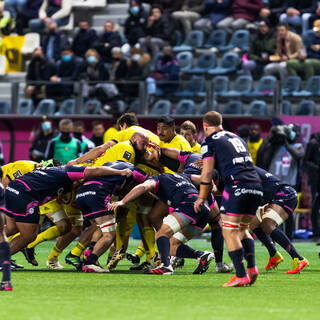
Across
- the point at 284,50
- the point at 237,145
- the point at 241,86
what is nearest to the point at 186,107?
the point at 241,86

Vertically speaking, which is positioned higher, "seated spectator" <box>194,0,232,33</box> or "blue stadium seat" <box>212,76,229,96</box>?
"seated spectator" <box>194,0,232,33</box>

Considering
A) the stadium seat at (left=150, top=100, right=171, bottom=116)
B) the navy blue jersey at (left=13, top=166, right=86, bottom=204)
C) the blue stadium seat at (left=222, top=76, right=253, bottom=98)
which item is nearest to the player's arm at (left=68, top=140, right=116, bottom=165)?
the navy blue jersey at (left=13, top=166, right=86, bottom=204)

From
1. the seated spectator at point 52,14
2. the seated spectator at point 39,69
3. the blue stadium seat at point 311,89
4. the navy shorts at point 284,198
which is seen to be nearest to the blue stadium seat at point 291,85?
the blue stadium seat at point 311,89

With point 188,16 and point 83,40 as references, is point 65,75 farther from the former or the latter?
point 188,16

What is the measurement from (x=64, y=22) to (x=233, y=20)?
546 centimetres

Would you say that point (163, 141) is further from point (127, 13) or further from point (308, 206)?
point (127, 13)

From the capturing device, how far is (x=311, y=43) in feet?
71.3

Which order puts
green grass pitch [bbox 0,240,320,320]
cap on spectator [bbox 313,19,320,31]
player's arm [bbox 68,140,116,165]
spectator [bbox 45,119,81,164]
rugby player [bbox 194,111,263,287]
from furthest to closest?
cap on spectator [bbox 313,19,320,31], spectator [bbox 45,119,81,164], player's arm [bbox 68,140,116,165], rugby player [bbox 194,111,263,287], green grass pitch [bbox 0,240,320,320]

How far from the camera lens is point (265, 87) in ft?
68.2

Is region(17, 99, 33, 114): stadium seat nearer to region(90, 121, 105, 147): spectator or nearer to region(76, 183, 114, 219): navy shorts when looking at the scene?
region(90, 121, 105, 147): spectator

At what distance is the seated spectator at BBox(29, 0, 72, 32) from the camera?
87.9 ft

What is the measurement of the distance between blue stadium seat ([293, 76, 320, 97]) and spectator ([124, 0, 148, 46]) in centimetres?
558


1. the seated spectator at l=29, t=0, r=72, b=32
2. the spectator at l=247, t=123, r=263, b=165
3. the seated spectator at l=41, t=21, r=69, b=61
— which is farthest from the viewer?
the seated spectator at l=29, t=0, r=72, b=32

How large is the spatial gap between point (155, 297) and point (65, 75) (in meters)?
15.3
